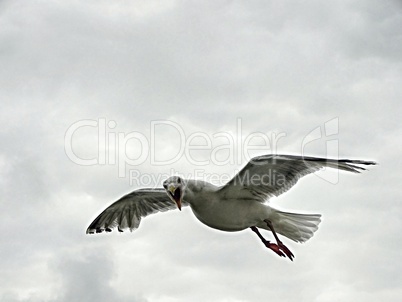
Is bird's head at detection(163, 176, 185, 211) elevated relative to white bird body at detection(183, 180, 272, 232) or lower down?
elevated

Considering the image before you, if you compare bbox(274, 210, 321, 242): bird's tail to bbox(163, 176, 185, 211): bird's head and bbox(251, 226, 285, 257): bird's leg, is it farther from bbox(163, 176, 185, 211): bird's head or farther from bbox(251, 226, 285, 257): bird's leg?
bbox(163, 176, 185, 211): bird's head

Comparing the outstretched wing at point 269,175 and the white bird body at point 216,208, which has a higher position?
the outstretched wing at point 269,175

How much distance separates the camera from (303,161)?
1081cm

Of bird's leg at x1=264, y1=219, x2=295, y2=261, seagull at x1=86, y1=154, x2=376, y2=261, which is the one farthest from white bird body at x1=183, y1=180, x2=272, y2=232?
bird's leg at x1=264, y1=219, x2=295, y2=261

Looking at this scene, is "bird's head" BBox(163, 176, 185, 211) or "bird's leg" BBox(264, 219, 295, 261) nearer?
"bird's head" BBox(163, 176, 185, 211)

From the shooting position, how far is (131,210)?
540 inches

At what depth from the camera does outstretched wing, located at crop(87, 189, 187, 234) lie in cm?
1338

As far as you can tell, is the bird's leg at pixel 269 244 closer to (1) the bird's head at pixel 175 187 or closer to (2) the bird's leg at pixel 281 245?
(2) the bird's leg at pixel 281 245

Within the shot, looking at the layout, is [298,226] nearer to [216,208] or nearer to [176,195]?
[216,208]

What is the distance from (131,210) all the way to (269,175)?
12.1 feet

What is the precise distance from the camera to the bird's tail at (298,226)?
12.3 m

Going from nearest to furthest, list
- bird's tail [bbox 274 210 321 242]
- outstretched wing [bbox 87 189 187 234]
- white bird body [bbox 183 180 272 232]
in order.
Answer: white bird body [bbox 183 180 272 232]
bird's tail [bbox 274 210 321 242]
outstretched wing [bbox 87 189 187 234]

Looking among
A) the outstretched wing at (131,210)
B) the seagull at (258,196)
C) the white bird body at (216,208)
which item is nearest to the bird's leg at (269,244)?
the seagull at (258,196)

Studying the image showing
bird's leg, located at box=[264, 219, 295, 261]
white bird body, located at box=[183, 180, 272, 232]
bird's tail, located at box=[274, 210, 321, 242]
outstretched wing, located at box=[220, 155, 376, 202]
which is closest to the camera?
outstretched wing, located at box=[220, 155, 376, 202]
